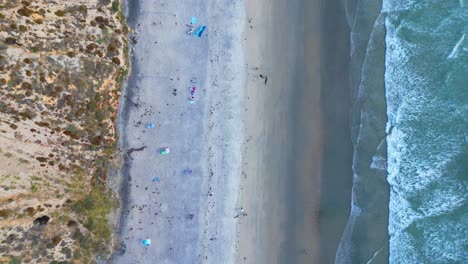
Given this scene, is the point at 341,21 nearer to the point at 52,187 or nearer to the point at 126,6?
the point at 126,6

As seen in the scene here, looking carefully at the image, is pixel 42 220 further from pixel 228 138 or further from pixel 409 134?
pixel 409 134

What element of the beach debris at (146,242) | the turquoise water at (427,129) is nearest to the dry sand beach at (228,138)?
the beach debris at (146,242)

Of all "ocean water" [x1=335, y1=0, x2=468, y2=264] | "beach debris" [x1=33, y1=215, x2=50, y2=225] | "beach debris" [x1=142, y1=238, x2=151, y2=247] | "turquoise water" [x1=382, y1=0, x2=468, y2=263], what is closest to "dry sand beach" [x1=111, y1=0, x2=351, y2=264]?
"beach debris" [x1=142, y1=238, x2=151, y2=247]

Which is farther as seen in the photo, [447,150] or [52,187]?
[447,150]

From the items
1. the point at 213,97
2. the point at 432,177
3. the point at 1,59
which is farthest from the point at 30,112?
the point at 432,177

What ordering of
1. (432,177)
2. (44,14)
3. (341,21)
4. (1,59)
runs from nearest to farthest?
(1,59), (44,14), (432,177), (341,21)

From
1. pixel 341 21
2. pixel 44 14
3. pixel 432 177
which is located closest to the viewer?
pixel 44 14

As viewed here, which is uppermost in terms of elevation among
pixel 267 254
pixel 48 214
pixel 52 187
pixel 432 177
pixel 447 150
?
pixel 447 150

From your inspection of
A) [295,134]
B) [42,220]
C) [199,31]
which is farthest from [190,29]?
[42,220]
